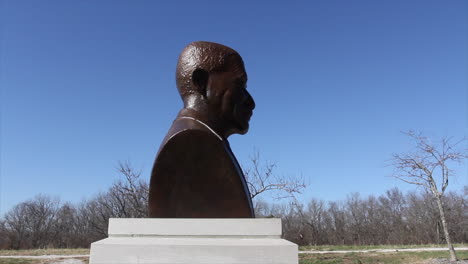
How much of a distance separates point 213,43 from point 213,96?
809 mm

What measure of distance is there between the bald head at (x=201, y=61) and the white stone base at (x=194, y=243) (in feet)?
6.29

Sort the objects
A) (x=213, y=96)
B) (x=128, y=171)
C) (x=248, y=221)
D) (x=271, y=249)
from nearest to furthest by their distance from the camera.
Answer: (x=271, y=249) < (x=248, y=221) < (x=213, y=96) < (x=128, y=171)

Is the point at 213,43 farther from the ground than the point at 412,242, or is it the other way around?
the point at 213,43

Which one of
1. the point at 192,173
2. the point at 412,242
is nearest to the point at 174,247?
the point at 192,173

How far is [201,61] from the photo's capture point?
14.2 ft

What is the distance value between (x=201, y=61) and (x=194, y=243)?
245 centimetres

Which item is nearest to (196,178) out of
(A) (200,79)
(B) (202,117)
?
(B) (202,117)

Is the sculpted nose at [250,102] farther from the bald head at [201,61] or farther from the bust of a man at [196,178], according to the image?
the bust of a man at [196,178]

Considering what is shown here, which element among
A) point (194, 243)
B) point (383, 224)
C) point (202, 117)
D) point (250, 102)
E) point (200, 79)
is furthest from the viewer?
point (383, 224)

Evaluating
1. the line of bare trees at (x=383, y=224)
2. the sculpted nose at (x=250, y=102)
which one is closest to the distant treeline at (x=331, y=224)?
the line of bare trees at (x=383, y=224)

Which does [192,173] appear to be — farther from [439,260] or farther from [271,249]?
[439,260]

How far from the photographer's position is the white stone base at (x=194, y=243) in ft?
9.02

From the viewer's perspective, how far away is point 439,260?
1189 centimetres

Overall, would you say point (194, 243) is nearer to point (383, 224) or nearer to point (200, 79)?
point (200, 79)
